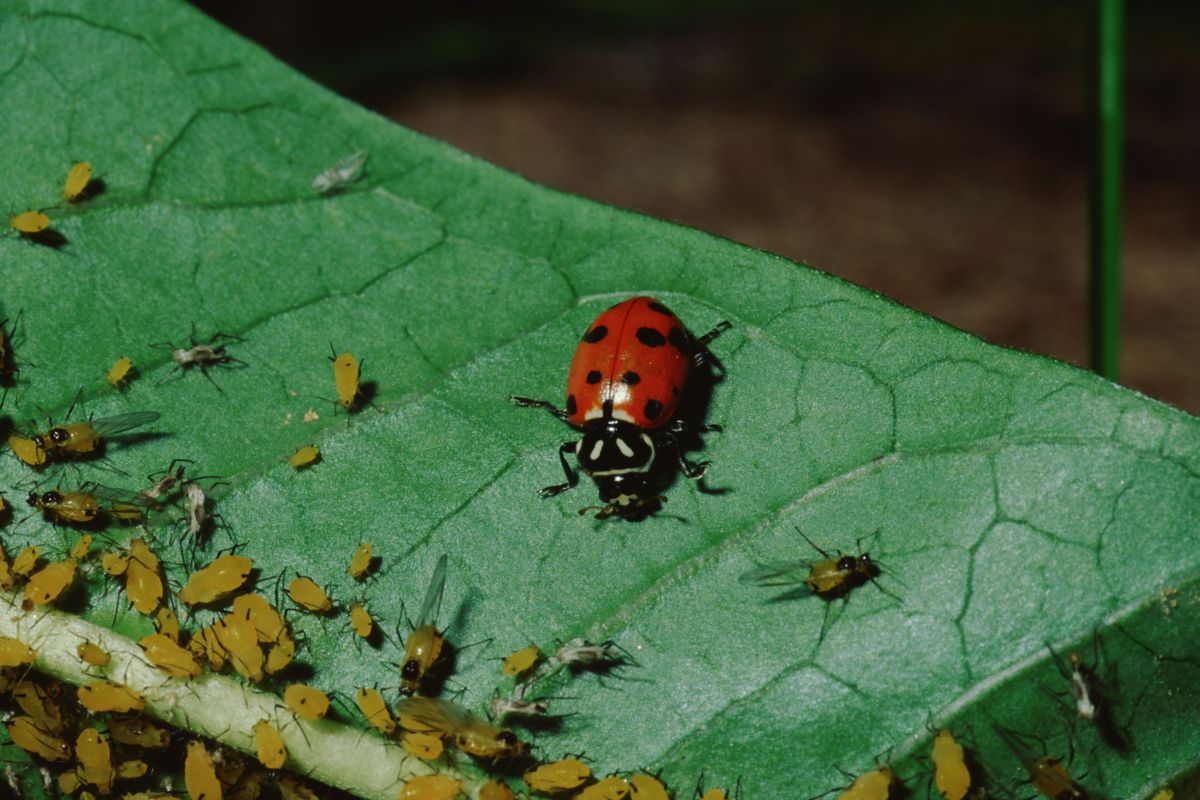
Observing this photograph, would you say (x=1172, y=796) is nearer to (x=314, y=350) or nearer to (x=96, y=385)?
(x=314, y=350)

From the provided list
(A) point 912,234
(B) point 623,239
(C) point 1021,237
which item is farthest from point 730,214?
(B) point 623,239

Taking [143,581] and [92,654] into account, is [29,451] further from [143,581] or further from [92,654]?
[92,654]

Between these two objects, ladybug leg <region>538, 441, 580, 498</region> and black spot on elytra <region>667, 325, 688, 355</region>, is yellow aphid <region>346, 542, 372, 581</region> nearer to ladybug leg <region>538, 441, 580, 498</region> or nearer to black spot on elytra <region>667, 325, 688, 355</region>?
ladybug leg <region>538, 441, 580, 498</region>

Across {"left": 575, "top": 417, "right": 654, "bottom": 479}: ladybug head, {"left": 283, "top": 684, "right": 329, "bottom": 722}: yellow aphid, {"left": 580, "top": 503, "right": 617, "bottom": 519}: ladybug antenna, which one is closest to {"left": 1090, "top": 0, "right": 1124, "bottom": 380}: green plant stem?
{"left": 575, "top": 417, "right": 654, "bottom": 479}: ladybug head

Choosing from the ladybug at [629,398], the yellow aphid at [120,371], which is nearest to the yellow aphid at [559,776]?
the ladybug at [629,398]

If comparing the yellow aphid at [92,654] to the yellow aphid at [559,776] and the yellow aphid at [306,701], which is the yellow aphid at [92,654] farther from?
the yellow aphid at [559,776]
